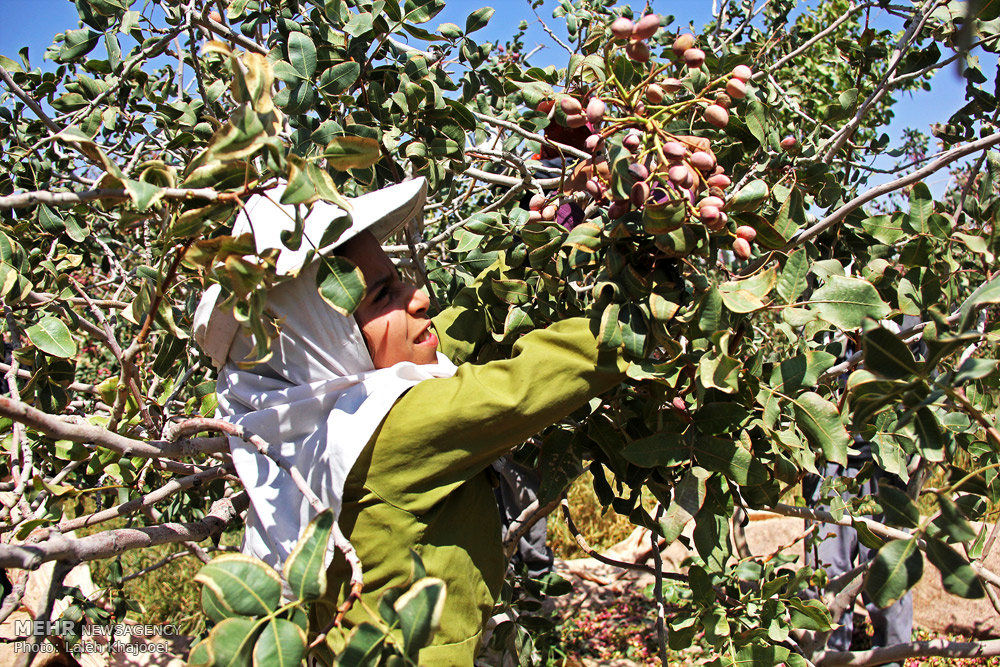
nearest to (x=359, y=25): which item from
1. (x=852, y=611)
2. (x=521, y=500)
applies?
(x=521, y=500)

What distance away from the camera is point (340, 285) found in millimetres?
1062

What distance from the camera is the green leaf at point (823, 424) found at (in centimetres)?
106

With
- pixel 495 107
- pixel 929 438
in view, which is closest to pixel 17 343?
pixel 495 107

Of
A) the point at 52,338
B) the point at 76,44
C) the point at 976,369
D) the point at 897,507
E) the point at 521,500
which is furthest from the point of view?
the point at 521,500

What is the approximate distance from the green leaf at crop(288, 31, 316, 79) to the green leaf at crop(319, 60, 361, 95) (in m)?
0.03

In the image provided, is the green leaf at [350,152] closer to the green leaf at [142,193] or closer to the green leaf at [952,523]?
the green leaf at [142,193]

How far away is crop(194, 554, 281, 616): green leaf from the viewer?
84cm

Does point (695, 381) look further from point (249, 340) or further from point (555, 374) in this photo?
point (249, 340)

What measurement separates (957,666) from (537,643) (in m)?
2.31

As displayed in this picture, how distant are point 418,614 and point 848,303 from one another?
2.41 ft

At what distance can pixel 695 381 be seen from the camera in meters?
1.18

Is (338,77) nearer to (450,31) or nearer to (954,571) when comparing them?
(450,31)

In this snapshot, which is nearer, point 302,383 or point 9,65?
point 302,383

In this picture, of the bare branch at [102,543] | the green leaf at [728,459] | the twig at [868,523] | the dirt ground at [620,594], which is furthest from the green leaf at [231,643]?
the dirt ground at [620,594]
